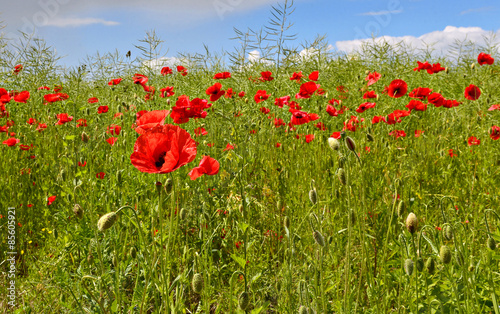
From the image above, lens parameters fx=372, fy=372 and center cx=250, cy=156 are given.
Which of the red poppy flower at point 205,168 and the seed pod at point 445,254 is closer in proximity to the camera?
the seed pod at point 445,254

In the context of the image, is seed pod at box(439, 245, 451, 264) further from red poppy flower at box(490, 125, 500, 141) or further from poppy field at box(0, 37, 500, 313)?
red poppy flower at box(490, 125, 500, 141)

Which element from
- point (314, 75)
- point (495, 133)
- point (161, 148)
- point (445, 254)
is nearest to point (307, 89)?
point (314, 75)

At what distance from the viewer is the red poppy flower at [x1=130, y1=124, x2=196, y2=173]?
111cm

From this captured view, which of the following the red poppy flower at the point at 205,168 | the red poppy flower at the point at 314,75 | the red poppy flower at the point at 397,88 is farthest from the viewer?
the red poppy flower at the point at 314,75

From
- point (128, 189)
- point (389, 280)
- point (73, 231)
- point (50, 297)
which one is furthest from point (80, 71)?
point (389, 280)

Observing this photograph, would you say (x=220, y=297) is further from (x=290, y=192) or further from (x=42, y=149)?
(x=42, y=149)

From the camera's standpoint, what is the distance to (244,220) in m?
1.50

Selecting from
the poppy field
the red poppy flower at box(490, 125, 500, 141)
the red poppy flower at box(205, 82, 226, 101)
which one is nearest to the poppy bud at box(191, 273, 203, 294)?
the poppy field

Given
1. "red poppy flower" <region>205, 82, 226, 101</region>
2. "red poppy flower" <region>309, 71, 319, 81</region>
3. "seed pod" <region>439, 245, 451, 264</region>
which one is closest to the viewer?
"seed pod" <region>439, 245, 451, 264</region>

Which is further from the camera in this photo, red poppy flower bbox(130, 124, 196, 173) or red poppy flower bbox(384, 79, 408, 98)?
red poppy flower bbox(384, 79, 408, 98)

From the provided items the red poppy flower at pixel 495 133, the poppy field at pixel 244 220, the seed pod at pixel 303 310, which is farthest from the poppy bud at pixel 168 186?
the red poppy flower at pixel 495 133

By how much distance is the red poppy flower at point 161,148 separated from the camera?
1.11m

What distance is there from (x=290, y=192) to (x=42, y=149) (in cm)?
213

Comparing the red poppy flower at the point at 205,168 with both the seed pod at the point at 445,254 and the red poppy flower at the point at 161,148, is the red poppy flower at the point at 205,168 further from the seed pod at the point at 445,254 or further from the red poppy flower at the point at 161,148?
the seed pod at the point at 445,254
